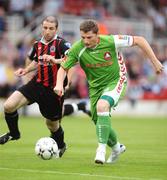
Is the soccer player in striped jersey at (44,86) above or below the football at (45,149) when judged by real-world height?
above

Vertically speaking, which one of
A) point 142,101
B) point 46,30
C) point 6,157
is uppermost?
point 46,30

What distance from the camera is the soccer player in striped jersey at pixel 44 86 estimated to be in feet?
39.1

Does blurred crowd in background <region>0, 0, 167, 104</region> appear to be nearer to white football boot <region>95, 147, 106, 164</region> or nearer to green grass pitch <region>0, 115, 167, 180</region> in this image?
green grass pitch <region>0, 115, 167, 180</region>

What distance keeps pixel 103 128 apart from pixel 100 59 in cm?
108

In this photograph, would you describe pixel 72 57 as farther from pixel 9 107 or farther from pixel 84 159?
pixel 84 159

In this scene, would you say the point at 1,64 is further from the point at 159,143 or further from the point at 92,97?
the point at 92,97

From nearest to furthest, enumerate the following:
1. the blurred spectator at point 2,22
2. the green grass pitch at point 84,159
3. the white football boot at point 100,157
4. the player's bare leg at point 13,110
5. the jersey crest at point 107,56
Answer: the green grass pitch at point 84,159, the white football boot at point 100,157, the jersey crest at point 107,56, the player's bare leg at point 13,110, the blurred spectator at point 2,22

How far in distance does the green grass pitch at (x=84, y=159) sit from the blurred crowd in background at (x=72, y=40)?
611 centimetres

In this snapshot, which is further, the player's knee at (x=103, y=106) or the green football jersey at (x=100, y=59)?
the green football jersey at (x=100, y=59)

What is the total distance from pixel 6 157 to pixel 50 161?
88cm

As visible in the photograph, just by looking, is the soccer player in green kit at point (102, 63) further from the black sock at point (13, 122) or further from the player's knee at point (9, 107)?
the black sock at point (13, 122)

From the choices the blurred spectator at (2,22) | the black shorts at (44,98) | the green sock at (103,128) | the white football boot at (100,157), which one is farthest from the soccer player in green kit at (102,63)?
the blurred spectator at (2,22)

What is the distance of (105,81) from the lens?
36.1 feet

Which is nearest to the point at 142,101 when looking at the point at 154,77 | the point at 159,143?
the point at 154,77
